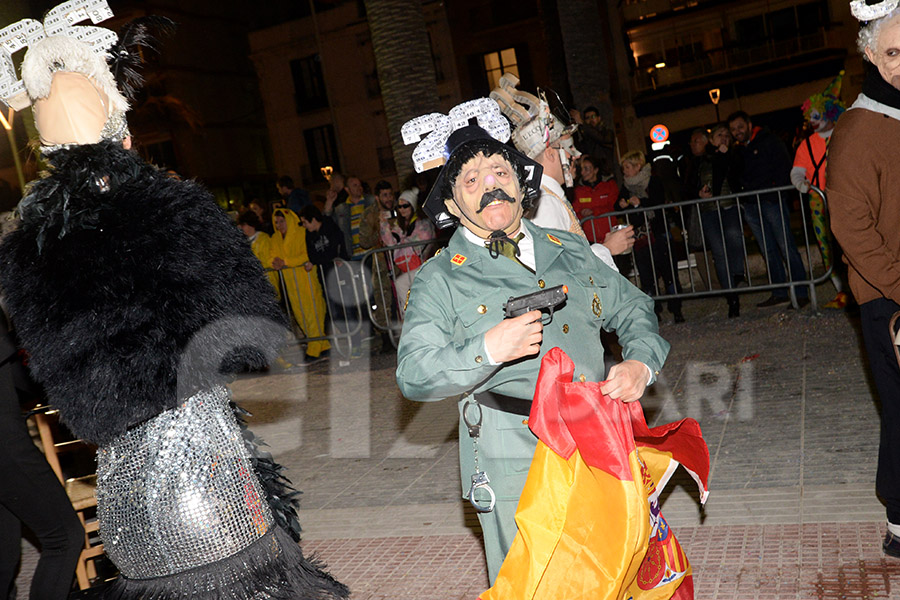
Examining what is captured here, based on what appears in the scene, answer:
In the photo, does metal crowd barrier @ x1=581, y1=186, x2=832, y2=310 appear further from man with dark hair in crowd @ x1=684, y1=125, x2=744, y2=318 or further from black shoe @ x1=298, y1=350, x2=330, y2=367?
black shoe @ x1=298, y1=350, x2=330, y2=367

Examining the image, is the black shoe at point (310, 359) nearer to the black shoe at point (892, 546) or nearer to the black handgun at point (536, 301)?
the black shoe at point (892, 546)

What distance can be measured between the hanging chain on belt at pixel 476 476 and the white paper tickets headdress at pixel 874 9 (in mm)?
2313

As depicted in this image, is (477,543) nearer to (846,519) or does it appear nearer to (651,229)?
(846,519)

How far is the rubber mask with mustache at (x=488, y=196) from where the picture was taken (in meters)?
2.74

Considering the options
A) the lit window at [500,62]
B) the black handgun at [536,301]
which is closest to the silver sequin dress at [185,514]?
the black handgun at [536,301]

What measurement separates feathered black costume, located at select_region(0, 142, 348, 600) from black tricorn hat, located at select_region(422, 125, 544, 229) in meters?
0.74

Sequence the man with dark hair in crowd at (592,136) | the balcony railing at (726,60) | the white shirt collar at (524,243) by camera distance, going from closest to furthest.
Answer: the white shirt collar at (524,243), the man with dark hair in crowd at (592,136), the balcony railing at (726,60)

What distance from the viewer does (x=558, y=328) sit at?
2689 mm

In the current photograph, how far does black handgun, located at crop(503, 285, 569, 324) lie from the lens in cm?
245

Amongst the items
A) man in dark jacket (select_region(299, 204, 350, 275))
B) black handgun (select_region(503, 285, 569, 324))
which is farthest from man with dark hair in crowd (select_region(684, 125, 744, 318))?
black handgun (select_region(503, 285, 569, 324))

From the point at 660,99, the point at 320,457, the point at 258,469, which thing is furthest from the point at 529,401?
the point at 660,99

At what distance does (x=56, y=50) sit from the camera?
260cm

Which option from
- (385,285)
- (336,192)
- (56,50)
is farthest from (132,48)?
(336,192)

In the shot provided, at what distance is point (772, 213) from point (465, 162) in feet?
23.9
